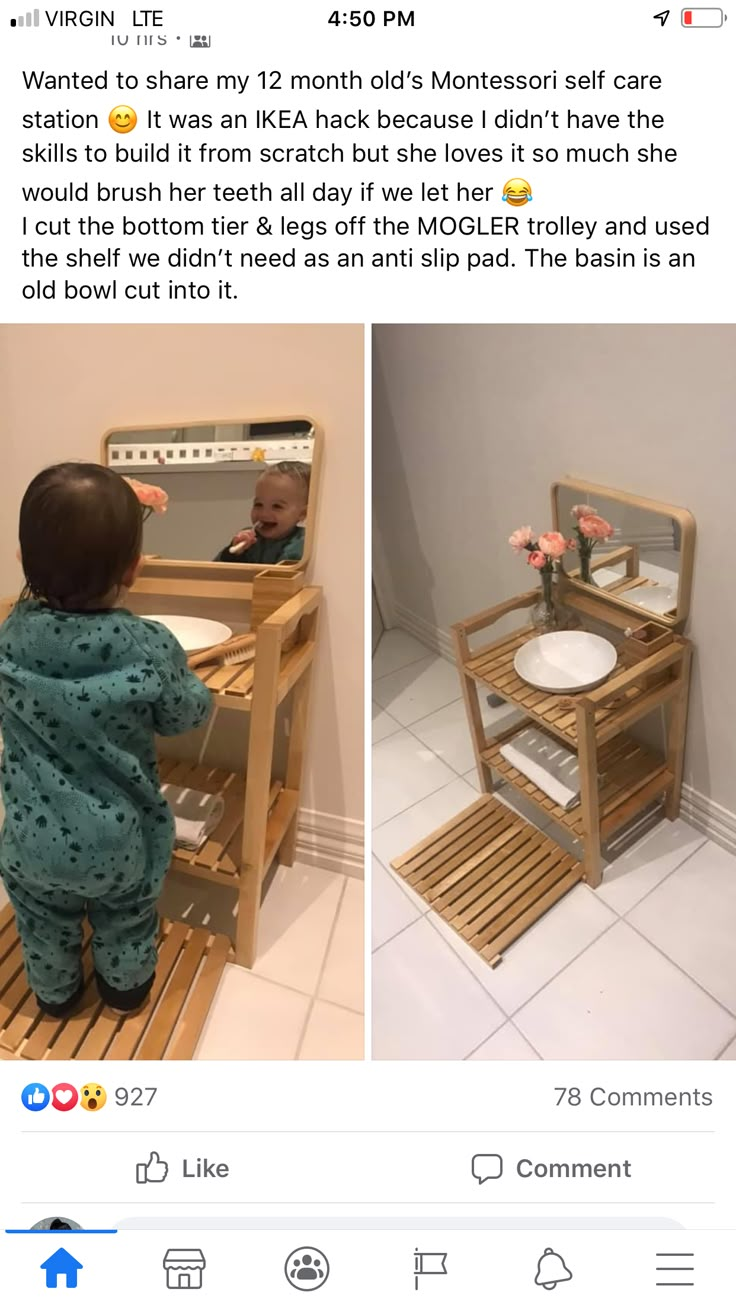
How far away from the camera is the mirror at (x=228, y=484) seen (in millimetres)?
869

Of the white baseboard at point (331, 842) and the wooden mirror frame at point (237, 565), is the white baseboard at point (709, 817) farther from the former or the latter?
the wooden mirror frame at point (237, 565)

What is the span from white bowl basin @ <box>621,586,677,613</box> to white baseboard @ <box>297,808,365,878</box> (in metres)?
0.60

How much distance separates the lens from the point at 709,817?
1100 millimetres

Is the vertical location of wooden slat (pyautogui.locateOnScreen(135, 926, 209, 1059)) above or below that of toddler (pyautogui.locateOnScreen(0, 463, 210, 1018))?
below

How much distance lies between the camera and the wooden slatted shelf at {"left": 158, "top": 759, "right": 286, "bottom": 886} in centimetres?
91
